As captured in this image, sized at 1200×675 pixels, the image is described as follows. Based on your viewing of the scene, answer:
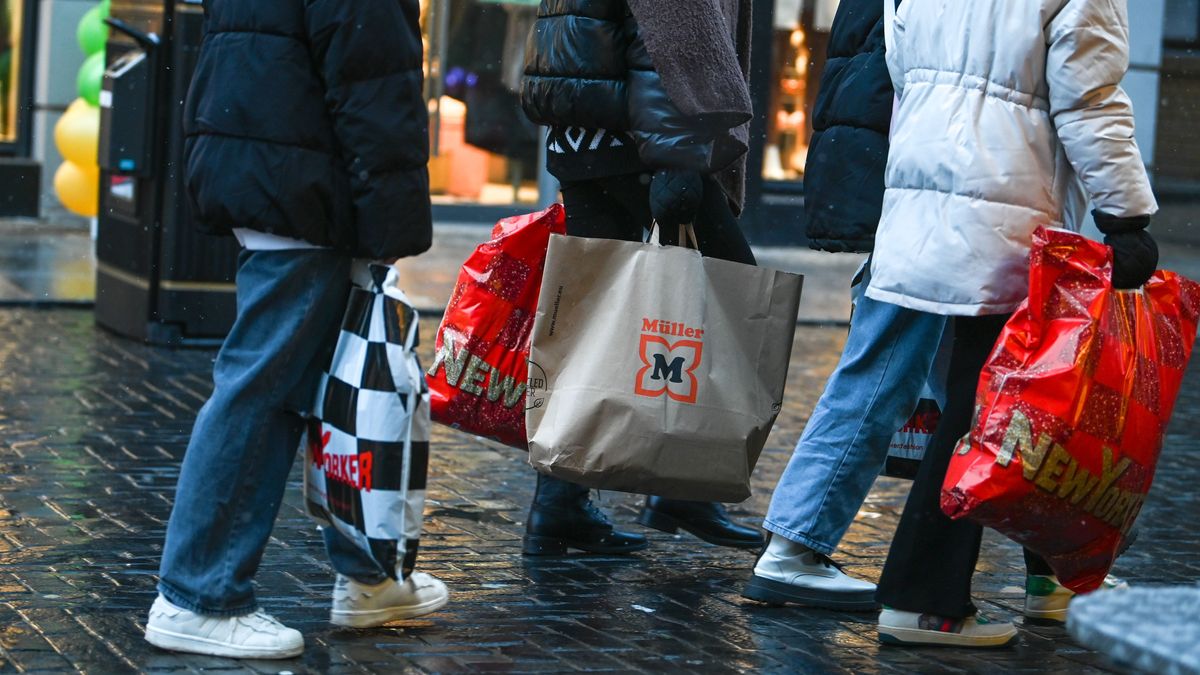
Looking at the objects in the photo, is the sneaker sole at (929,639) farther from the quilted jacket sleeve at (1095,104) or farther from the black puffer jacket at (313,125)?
the black puffer jacket at (313,125)

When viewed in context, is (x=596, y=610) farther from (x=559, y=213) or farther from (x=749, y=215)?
(x=749, y=215)

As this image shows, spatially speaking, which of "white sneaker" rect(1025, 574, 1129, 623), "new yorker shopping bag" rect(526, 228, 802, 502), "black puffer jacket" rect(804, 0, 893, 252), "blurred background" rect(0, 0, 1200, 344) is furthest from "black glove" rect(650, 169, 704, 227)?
"blurred background" rect(0, 0, 1200, 344)

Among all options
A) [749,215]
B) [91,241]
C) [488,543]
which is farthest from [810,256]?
[488,543]

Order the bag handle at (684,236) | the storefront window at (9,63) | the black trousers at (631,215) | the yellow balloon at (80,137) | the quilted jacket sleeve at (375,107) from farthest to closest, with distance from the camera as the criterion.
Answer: the storefront window at (9,63) < the yellow balloon at (80,137) < the black trousers at (631,215) < the bag handle at (684,236) < the quilted jacket sleeve at (375,107)

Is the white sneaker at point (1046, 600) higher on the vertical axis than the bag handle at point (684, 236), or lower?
lower

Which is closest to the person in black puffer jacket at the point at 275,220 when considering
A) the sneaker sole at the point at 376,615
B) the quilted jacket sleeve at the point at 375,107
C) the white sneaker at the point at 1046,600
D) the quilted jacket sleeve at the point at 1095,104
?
the quilted jacket sleeve at the point at 375,107

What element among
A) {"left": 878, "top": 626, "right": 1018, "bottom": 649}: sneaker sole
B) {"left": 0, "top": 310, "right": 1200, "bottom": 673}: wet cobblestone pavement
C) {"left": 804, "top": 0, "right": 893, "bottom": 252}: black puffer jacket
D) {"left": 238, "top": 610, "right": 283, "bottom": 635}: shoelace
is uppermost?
{"left": 804, "top": 0, "right": 893, "bottom": 252}: black puffer jacket

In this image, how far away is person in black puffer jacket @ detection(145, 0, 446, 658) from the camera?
143 inches

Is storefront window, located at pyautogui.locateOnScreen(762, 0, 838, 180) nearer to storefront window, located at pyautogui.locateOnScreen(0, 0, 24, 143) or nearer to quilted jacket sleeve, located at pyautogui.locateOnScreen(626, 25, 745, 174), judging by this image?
storefront window, located at pyautogui.locateOnScreen(0, 0, 24, 143)

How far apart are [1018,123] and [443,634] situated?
1676 mm

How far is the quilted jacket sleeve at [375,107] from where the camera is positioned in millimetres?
3605

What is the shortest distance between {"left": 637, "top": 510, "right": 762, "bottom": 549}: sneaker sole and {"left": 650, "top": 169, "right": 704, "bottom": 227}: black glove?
107 centimetres

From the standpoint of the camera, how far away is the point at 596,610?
432 centimetres

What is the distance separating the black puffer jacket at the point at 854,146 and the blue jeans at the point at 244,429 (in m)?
1.32
